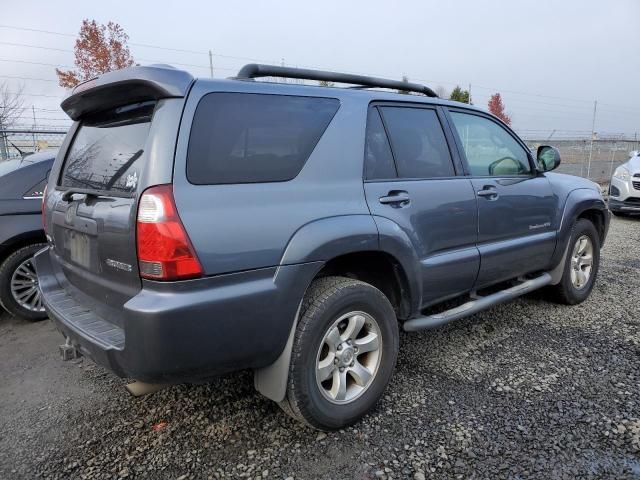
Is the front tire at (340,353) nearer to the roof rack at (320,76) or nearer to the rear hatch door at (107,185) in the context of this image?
the rear hatch door at (107,185)

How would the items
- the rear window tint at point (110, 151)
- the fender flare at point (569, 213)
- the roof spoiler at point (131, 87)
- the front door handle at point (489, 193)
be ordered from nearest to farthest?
the roof spoiler at point (131, 87) → the rear window tint at point (110, 151) → the front door handle at point (489, 193) → the fender flare at point (569, 213)

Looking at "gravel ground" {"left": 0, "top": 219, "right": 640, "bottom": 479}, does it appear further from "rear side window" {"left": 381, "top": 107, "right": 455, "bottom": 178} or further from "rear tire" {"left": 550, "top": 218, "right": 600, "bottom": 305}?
"rear side window" {"left": 381, "top": 107, "right": 455, "bottom": 178}

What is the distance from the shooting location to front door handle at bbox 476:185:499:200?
3.29m

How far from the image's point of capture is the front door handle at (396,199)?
106 inches

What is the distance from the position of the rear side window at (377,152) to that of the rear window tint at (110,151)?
120 centimetres

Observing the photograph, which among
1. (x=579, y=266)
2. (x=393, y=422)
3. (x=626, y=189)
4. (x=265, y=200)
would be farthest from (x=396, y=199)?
(x=626, y=189)

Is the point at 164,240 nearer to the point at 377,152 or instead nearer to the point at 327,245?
the point at 327,245

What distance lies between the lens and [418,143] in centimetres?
307

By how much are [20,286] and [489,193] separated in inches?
158

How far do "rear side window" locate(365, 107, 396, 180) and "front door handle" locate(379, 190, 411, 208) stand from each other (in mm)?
114

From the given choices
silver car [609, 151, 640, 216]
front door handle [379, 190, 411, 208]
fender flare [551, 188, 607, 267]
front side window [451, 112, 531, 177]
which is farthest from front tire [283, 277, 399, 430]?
silver car [609, 151, 640, 216]

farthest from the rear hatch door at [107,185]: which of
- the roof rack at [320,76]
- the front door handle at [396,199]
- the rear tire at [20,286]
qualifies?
the rear tire at [20,286]


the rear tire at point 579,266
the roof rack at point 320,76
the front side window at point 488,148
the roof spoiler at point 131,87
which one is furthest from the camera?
the rear tire at point 579,266

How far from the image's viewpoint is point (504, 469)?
7.34 feet
